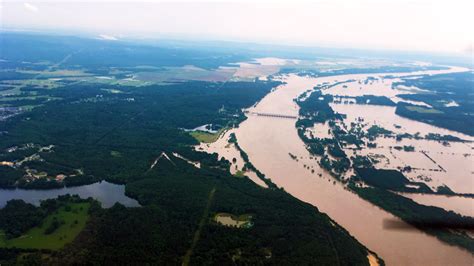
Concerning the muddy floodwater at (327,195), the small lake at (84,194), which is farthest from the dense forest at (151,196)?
the muddy floodwater at (327,195)

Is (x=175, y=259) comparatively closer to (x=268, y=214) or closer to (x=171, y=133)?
(x=268, y=214)

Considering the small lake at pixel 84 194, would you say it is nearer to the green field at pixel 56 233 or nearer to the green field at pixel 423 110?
the green field at pixel 56 233

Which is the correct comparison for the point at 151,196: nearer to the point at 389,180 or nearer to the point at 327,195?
the point at 327,195

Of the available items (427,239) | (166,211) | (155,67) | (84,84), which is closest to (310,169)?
(427,239)

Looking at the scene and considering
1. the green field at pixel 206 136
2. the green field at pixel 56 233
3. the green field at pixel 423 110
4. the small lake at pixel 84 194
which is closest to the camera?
the green field at pixel 56 233

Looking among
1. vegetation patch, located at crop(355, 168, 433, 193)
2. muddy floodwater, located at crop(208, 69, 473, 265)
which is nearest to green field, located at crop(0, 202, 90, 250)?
muddy floodwater, located at crop(208, 69, 473, 265)

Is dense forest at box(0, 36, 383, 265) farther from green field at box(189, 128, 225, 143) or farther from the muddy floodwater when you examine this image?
the muddy floodwater

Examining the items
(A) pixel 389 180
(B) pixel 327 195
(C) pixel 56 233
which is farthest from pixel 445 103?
(C) pixel 56 233
